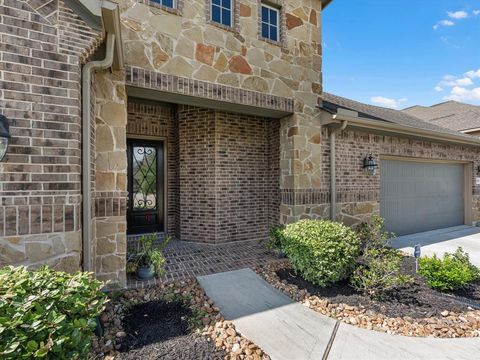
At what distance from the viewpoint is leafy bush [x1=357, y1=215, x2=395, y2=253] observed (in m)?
5.00

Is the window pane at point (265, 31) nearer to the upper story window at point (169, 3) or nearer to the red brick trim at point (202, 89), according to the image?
the red brick trim at point (202, 89)

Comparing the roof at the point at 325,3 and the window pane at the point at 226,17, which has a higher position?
the roof at the point at 325,3

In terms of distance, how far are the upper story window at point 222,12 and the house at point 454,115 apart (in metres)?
11.8

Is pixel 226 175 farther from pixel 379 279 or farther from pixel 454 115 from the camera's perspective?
pixel 454 115

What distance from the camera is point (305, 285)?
12.5ft

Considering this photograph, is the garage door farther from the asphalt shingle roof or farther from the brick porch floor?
the brick porch floor

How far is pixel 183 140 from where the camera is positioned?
20.6 feet

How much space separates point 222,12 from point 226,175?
3.35 m

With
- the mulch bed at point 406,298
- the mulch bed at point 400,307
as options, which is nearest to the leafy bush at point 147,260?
the mulch bed at point 400,307

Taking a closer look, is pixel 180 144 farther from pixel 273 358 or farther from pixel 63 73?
pixel 273 358

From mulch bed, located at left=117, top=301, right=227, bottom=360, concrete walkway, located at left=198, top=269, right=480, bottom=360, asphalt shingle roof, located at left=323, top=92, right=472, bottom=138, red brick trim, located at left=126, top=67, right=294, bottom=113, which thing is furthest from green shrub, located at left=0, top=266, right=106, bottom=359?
asphalt shingle roof, located at left=323, top=92, right=472, bottom=138

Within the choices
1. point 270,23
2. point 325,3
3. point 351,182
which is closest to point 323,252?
point 351,182

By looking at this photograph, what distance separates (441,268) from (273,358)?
303 centimetres

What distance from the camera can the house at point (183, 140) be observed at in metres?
2.71
